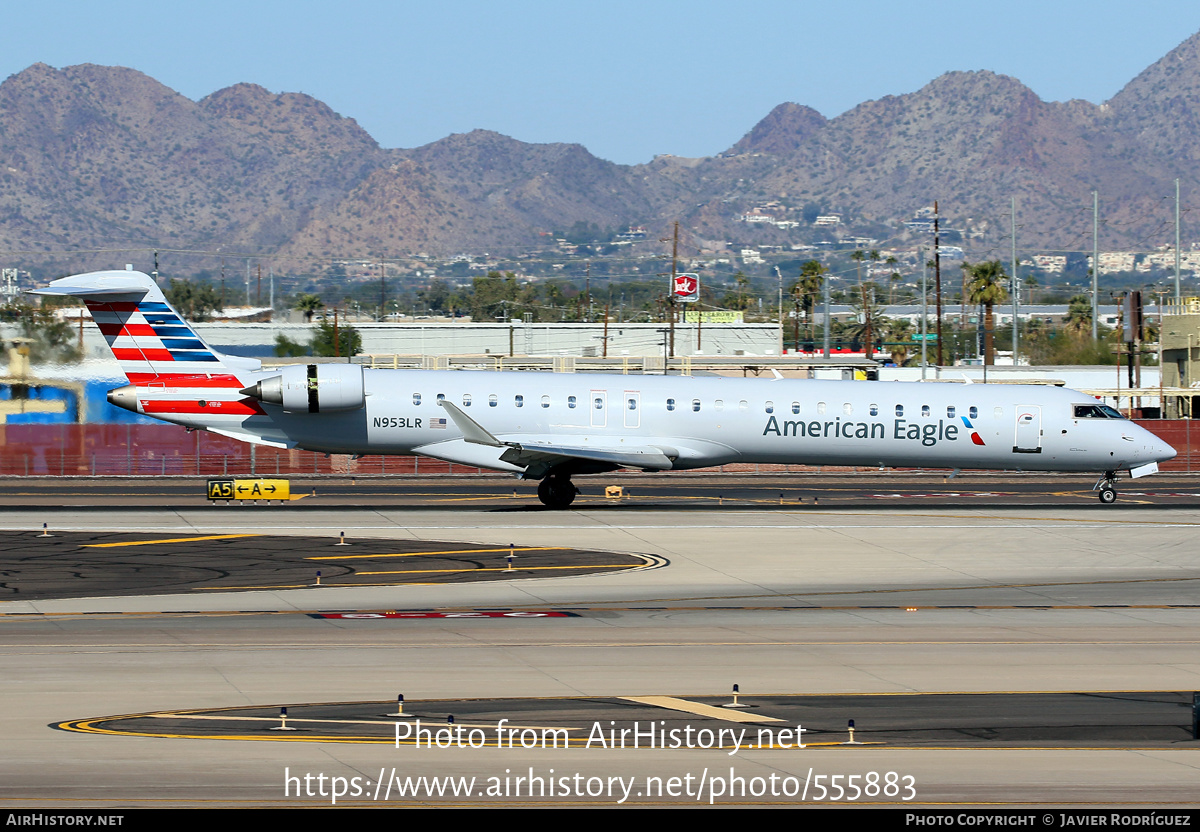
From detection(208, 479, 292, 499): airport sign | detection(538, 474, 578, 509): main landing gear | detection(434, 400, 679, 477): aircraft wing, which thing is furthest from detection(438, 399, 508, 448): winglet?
detection(208, 479, 292, 499): airport sign

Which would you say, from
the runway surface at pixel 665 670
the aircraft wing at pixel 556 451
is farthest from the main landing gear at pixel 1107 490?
the aircraft wing at pixel 556 451

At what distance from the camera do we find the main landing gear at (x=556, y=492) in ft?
118

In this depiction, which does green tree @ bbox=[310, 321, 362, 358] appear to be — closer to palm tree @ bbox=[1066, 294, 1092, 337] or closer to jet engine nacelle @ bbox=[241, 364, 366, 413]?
jet engine nacelle @ bbox=[241, 364, 366, 413]

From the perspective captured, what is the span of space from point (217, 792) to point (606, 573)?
48.8 ft

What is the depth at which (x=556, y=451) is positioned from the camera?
34.1 meters

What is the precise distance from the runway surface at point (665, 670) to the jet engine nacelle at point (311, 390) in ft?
14.0

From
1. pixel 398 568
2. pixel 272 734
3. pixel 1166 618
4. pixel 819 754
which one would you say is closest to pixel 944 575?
pixel 1166 618

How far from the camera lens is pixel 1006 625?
2036 cm

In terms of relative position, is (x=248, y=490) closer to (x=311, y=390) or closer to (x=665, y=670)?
(x=311, y=390)

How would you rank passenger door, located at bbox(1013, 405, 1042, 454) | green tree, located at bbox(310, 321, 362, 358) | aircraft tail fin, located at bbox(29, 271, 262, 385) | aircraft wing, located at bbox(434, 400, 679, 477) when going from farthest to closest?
green tree, located at bbox(310, 321, 362, 358) → passenger door, located at bbox(1013, 405, 1042, 454) → aircraft tail fin, located at bbox(29, 271, 262, 385) → aircraft wing, located at bbox(434, 400, 679, 477)

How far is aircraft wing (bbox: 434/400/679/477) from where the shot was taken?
34156mm

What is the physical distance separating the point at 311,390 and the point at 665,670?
1990cm

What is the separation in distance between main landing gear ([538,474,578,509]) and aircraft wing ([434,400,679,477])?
1.63 ft
